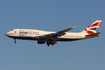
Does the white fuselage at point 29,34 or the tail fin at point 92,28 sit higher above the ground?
the tail fin at point 92,28

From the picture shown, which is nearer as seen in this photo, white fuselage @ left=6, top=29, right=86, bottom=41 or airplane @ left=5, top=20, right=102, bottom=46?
airplane @ left=5, top=20, right=102, bottom=46

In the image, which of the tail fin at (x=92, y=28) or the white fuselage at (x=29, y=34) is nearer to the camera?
the white fuselage at (x=29, y=34)

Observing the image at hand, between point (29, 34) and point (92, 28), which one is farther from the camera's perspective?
point (92, 28)

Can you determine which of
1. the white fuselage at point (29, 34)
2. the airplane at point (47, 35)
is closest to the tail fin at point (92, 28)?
the airplane at point (47, 35)

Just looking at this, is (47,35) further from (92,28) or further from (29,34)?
(92,28)

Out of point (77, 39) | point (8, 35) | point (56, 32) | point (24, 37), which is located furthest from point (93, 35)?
point (8, 35)

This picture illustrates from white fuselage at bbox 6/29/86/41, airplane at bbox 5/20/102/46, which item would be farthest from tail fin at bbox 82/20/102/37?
white fuselage at bbox 6/29/86/41

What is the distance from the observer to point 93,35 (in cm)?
7244

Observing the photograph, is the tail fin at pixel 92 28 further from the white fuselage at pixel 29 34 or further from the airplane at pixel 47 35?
the white fuselage at pixel 29 34

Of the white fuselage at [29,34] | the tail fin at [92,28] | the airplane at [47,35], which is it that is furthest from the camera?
the tail fin at [92,28]

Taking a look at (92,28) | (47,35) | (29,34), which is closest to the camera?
(47,35)

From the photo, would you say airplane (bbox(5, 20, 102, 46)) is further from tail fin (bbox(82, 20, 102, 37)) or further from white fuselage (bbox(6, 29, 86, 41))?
tail fin (bbox(82, 20, 102, 37))

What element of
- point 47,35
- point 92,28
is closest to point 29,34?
point 47,35

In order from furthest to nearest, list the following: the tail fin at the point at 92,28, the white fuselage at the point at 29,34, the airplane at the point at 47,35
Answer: the tail fin at the point at 92,28
the white fuselage at the point at 29,34
the airplane at the point at 47,35
